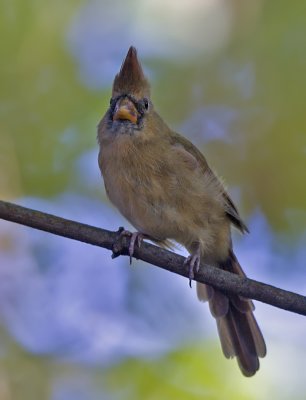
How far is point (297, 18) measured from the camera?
4.78 metres

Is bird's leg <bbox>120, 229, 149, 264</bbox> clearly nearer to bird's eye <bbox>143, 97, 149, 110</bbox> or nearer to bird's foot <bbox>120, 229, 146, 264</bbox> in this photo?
bird's foot <bbox>120, 229, 146, 264</bbox>

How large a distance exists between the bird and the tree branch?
529 millimetres

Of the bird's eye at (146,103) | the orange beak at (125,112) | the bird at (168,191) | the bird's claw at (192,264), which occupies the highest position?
the bird's eye at (146,103)

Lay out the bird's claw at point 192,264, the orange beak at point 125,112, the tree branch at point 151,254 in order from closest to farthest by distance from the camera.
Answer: the tree branch at point 151,254 < the bird's claw at point 192,264 < the orange beak at point 125,112

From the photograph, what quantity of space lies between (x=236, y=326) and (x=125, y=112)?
140cm

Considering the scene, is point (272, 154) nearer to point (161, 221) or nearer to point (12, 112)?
point (161, 221)

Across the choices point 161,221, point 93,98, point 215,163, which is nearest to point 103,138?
point 161,221

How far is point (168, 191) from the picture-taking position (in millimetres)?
3906

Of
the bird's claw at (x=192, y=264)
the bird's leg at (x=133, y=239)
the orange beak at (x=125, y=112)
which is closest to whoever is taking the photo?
the bird's leg at (x=133, y=239)

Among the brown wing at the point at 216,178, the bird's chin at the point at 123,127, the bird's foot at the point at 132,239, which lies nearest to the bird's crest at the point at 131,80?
the bird's chin at the point at 123,127

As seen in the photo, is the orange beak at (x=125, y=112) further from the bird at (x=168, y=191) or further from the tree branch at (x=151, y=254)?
the tree branch at (x=151, y=254)

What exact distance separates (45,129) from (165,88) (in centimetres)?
87

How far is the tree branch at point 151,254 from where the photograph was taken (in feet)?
9.62

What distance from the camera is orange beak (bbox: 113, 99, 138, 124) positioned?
401 centimetres
